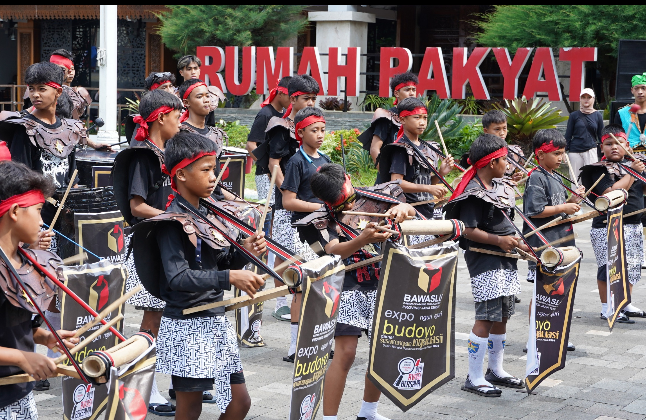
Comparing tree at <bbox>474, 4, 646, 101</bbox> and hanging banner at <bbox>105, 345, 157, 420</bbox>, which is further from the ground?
tree at <bbox>474, 4, 646, 101</bbox>

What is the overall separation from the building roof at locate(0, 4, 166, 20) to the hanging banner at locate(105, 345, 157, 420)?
839 inches

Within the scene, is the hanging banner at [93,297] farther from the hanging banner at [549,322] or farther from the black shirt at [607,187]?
the black shirt at [607,187]

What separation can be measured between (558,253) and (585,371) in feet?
4.33

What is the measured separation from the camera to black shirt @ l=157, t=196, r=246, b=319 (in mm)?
3820

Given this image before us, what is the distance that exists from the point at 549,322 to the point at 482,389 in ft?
2.10

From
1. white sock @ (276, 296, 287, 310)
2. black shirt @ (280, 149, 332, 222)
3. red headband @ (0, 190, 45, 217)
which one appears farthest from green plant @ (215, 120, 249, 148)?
red headband @ (0, 190, 45, 217)

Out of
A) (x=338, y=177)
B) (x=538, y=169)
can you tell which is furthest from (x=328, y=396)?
(x=538, y=169)

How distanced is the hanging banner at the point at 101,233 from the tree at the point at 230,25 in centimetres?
1764

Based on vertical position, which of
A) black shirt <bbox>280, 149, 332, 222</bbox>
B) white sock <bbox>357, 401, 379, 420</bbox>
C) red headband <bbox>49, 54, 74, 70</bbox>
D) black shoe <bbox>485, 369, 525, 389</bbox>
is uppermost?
red headband <bbox>49, 54, 74, 70</bbox>

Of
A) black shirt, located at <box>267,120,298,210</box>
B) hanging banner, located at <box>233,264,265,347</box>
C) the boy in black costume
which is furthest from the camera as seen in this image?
black shirt, located at <box>267,120,298,210</box>

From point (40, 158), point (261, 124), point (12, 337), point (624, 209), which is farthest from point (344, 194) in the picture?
point (624, 209)

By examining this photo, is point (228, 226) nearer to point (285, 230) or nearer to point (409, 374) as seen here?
point (409, 374)

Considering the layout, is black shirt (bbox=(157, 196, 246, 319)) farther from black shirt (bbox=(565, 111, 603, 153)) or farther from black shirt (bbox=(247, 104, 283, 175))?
black shirt (bbox=(565, 111, 603, 153))

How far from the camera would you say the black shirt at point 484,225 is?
18.6 ft
